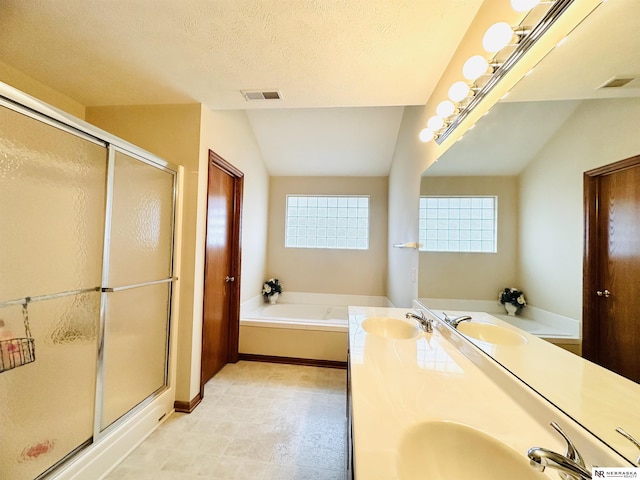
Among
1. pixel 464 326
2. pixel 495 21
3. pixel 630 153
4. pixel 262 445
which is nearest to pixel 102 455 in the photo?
pixel 262 445

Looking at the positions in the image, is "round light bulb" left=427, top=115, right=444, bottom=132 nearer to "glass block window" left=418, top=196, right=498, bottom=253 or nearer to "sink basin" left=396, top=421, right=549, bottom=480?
"glass block window" left=418, top=196, right=498, bottom=253

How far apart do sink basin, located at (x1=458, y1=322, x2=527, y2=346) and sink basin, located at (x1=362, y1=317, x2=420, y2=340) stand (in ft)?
1.30

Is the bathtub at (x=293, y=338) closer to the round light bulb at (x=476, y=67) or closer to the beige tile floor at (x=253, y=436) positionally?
the beige tile floor at (x=253, y=436)

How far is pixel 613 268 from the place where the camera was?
2.05 ft

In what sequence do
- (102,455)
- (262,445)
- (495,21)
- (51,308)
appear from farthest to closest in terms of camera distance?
1. (262,445)
2. (102,455)
3. (51,308)
4. (495,21)

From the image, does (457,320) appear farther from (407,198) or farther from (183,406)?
(183,406)

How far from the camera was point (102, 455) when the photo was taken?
4.70ft

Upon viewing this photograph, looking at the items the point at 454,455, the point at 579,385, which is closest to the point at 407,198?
the point at 579,385

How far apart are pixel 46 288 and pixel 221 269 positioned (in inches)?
56.0

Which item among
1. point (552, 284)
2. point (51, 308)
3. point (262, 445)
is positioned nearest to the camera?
point (552, 284)

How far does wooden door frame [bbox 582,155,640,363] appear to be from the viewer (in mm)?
666

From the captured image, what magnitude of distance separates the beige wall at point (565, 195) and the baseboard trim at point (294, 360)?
2.18m

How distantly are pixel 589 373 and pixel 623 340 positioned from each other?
0.14 metres

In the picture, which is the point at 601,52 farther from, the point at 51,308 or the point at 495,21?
the point at 51,308
